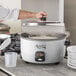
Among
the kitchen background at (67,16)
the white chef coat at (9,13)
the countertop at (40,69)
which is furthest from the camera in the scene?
the kitchen background at (67,16)

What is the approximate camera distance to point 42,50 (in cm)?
121

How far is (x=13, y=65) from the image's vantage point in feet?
4.09

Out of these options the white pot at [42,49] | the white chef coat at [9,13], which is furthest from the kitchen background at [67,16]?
the white pot at [42,49]

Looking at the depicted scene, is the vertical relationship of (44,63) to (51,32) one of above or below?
below

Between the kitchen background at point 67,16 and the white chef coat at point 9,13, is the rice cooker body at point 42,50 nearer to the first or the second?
the white chef coat at point 9,13

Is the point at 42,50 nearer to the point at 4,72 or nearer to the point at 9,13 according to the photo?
the point at 4,72

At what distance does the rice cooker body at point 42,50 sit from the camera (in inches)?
47.6

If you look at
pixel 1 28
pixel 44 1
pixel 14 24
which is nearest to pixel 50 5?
pixel 44 1

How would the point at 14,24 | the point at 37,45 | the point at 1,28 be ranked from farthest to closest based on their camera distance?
the point at 14,24 < the point at 1,28 < the point at 37,45

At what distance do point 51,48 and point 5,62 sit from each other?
30 centimetres

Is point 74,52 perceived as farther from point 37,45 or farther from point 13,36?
point 13,36

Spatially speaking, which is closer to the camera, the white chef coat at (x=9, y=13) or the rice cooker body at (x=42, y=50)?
the rice cooker body at (x=42, y=50)

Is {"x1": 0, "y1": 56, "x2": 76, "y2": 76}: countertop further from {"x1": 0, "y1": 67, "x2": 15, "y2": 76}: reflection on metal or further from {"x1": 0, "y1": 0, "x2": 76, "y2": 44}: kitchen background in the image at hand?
{"x1": 0, "y1": 0, "x2": 76, "y2": 44}: kitchen background

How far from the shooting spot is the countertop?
1114 millimetres
